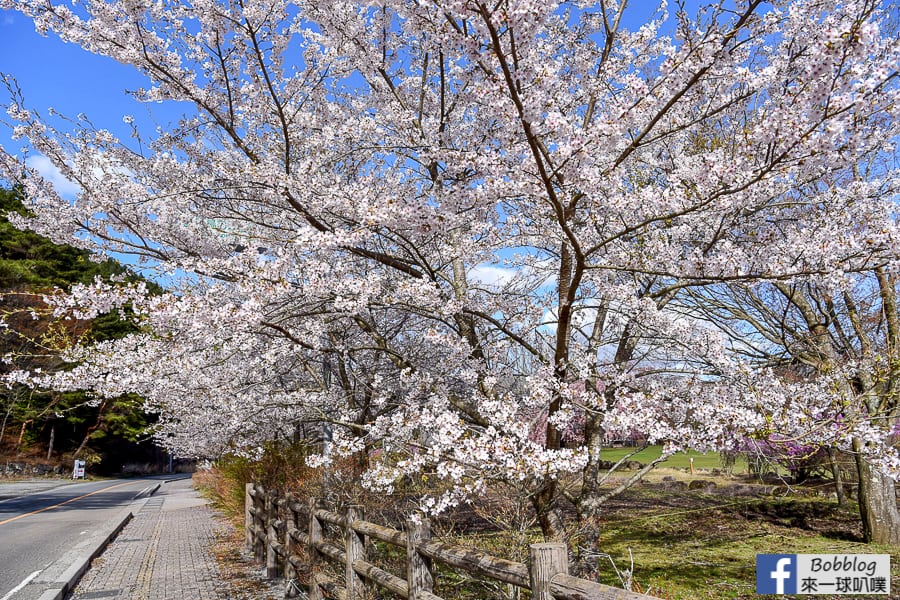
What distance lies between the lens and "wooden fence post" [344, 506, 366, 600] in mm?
5223

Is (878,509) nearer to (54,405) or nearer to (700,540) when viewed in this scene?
(700,540)

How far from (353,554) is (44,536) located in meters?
10.2

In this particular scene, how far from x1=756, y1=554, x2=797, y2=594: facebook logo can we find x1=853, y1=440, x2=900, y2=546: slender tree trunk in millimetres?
4158

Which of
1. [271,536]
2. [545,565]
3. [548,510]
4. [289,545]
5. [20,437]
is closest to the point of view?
[545,565]

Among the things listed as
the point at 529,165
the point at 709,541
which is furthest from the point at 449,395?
the point at 709,541

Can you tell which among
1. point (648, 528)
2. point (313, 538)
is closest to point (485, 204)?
point (313, 538)

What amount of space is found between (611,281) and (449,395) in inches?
94.0

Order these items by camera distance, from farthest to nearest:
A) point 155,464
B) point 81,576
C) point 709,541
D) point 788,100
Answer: point 155,464 < point 709,541 < point 81,576 < point 788,100

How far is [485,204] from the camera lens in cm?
434

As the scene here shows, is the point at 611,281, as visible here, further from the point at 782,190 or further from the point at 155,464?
the point at 155,464

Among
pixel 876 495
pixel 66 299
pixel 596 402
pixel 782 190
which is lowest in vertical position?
pixel 876 495

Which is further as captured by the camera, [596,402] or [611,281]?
[611,281]

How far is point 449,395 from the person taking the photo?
6715 mm

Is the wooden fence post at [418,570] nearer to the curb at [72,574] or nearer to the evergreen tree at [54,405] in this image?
the curb at [72,574]
